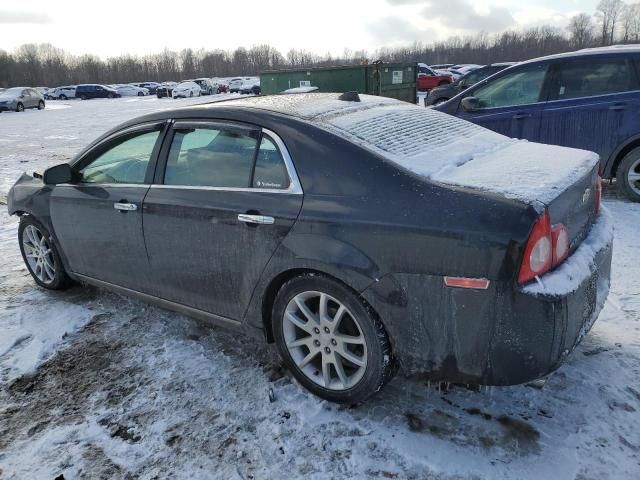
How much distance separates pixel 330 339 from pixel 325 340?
1.3 inches

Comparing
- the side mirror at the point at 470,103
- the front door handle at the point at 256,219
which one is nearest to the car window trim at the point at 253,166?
the front door handle at the point at 256,219

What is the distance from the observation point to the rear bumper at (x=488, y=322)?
2.17 metres

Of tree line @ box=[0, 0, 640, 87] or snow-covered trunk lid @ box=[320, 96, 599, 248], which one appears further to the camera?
tree line @ box=[0, 0, 640, 87]

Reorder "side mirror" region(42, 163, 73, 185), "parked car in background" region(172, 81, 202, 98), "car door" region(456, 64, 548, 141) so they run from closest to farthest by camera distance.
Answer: "side mirror" region(42, 163, 73, 185), "car door" region(456, 64, 548, 141), "parked car in background" region(172, 81, 202, 98)

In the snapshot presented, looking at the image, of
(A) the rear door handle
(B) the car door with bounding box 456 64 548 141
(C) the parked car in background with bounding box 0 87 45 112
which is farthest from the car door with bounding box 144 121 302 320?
(C) the parked car in background with bounding box 0 87 45 112

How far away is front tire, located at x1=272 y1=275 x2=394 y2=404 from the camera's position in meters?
2.54

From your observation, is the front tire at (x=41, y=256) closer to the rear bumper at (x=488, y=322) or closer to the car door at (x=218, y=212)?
the car door at (x=218, y=212)

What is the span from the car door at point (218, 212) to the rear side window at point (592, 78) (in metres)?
5.02

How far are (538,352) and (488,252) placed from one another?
1.60ft

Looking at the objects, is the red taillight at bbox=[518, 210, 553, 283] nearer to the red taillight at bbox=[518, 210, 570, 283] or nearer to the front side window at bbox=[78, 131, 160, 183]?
the red taillight at bbox=[518, 210, 570, 283]

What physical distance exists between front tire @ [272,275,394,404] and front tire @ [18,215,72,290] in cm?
240

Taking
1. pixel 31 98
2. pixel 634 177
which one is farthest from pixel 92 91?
pixel 634 177

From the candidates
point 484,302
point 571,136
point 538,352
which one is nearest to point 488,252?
point 484,302

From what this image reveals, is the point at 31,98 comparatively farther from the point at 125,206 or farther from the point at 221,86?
the point at 125,206
